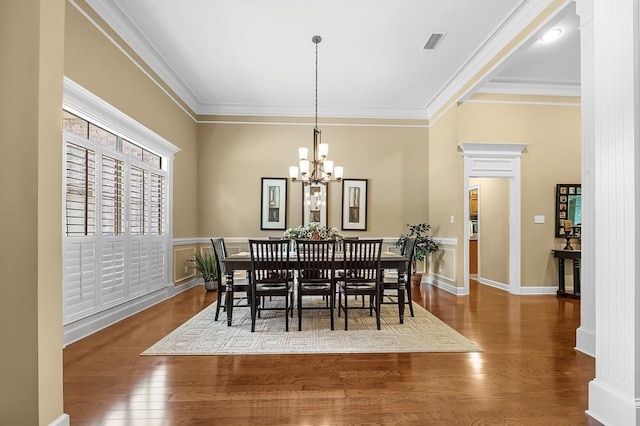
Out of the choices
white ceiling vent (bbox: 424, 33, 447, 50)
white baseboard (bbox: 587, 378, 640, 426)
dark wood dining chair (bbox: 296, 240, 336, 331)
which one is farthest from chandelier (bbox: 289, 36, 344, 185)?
white baseboard (bbox: 587, 378, 640, 426)

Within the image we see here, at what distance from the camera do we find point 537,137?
5797mm

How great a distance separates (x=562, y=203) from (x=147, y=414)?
20.3ft

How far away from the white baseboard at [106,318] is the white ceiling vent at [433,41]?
4.71 metres

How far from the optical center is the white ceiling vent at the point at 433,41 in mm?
4156

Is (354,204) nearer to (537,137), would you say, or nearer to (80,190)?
(537,137)

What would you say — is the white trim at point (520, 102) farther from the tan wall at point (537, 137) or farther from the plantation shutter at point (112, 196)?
the plantation shutter at point (112, 196)

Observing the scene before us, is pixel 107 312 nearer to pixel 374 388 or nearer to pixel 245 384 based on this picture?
pixel 245 384

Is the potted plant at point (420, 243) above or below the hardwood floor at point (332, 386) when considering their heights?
above

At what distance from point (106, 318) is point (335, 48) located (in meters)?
4.03

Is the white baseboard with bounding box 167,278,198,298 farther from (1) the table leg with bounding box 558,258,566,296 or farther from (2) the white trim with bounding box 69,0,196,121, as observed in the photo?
(1) the table leg with bounding box 558,258,566,296

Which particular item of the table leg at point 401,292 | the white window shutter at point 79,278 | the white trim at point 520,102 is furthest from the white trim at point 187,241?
the white trim at point 520,102

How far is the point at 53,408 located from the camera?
5.41ft

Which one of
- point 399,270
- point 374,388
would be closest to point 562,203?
point 399,270

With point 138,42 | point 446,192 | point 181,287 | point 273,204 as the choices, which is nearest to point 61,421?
point 138,42
